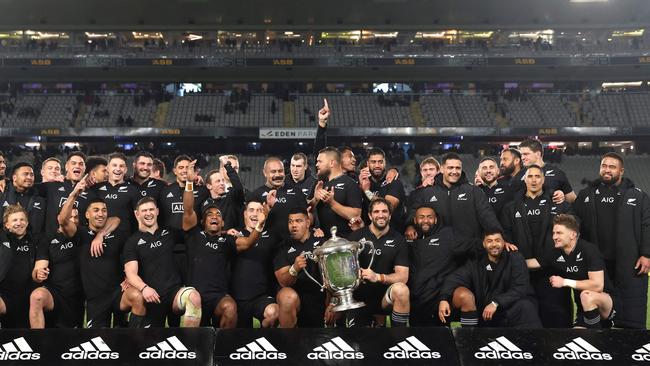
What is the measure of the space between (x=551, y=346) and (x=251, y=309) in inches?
118

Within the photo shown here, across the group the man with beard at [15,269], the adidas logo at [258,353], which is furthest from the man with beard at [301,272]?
the man with beard at [15,269]

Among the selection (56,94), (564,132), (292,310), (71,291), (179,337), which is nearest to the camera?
(179,337)

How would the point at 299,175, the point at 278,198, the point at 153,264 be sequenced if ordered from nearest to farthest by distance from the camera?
the point at 153,264 → the point at 278,198 → the point at 299,175

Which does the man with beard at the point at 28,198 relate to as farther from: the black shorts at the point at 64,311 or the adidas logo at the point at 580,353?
the adidas logo at the point at 580,353

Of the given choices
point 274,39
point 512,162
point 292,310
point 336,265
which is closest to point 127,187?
point 292,310

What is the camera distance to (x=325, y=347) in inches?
200

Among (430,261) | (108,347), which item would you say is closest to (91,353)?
(108,347)

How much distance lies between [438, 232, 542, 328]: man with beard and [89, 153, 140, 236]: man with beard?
3.88 m

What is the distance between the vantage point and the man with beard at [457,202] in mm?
6711

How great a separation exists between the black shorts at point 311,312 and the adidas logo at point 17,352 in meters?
2.60

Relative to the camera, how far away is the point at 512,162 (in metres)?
7.66

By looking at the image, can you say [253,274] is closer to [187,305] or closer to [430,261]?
[187,305]

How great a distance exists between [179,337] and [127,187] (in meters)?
2.62

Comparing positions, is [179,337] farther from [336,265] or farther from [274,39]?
[274,39]
